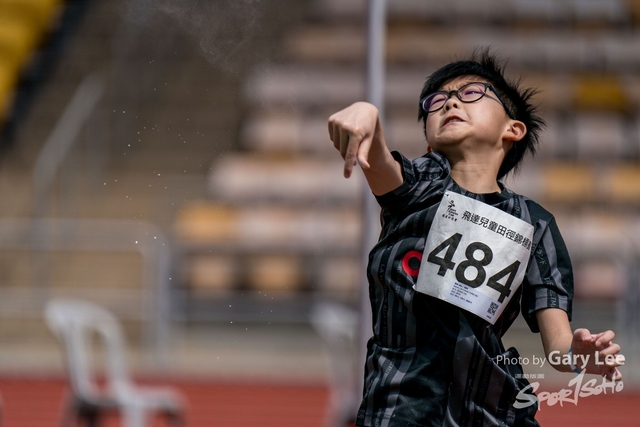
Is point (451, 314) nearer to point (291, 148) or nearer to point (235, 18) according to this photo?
point (235, 18)

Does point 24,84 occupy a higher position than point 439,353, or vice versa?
point 24,84

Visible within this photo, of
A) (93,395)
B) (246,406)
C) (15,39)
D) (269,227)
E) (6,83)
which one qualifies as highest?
(15,39)


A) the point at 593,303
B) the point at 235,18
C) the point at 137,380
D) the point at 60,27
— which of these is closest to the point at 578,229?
the point at 593,303

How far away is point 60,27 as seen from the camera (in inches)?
371

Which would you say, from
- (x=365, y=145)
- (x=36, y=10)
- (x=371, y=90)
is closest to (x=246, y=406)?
(x=371, y=90)

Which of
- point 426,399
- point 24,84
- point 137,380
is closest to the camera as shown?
point 426,399

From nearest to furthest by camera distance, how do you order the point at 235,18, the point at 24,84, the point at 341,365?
the point at 235,18 → the point at 341,365 → the point at 24,84

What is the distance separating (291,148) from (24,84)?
289 cm

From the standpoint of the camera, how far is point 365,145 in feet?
4.86

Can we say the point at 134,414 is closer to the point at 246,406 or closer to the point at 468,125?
the point at 246,406

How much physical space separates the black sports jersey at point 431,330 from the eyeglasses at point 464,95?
11 centimetres

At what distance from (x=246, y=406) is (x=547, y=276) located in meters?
5.14

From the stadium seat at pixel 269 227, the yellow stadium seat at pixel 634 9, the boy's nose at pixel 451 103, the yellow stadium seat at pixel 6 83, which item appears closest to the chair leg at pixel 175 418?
the stadium seat at pixel 269 227

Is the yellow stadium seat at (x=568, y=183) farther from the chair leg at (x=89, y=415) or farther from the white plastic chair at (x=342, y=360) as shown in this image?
the chair leg at (x=89, y=415)
